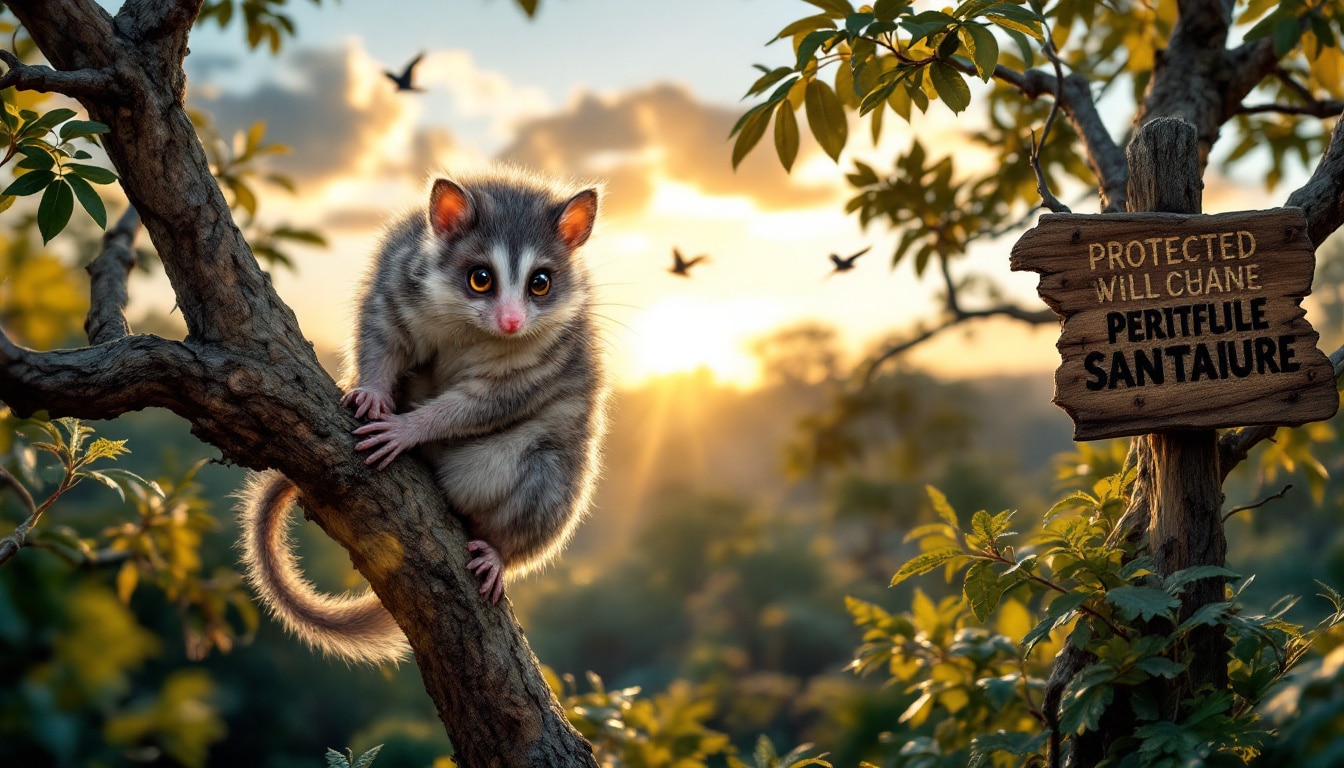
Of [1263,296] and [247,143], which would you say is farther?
[247,143]

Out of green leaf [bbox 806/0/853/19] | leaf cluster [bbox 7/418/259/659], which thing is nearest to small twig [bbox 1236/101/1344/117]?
green leaf [bbox 806/0/853/19]

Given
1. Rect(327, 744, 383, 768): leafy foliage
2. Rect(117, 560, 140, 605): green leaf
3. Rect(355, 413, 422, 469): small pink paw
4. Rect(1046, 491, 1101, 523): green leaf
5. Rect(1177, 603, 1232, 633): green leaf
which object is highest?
Rect(355, 413, 422, 469): small pink paw

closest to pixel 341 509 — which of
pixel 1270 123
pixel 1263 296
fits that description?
pixel 1263 296

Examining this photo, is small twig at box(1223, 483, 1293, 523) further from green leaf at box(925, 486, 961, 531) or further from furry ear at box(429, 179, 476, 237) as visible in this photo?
furry ear at box(429, 179, 476, 237)

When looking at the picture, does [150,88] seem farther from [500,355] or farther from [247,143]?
[247,143]

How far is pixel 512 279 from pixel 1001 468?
17.5 metres

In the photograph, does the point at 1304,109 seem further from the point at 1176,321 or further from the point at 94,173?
the point at 94,173

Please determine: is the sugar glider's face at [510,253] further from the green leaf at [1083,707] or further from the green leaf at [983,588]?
the green leaf at [1083,707]

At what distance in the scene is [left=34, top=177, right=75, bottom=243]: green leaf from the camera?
91.3 inches

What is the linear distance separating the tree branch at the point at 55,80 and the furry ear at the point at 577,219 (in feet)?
4.95

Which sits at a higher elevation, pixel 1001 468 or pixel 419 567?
pixel 1001 468

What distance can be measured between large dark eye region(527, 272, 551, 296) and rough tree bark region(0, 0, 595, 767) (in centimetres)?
76

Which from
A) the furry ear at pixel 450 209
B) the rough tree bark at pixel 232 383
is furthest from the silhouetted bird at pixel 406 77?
the rough tree bark at pixel 232 383

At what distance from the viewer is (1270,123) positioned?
15.7ft
